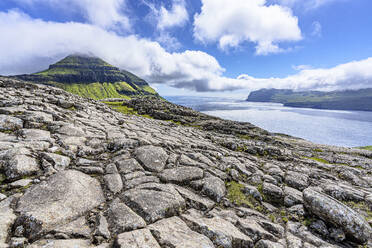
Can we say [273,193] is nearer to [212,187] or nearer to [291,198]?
[291,198]

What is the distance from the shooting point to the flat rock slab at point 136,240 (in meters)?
5.62

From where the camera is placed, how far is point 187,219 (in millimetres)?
7898

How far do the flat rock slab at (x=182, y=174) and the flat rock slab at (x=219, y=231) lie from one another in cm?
283

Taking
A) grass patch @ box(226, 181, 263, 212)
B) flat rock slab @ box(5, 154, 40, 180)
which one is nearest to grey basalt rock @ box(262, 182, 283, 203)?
grass patch @ box(226, 181, 263, 212)

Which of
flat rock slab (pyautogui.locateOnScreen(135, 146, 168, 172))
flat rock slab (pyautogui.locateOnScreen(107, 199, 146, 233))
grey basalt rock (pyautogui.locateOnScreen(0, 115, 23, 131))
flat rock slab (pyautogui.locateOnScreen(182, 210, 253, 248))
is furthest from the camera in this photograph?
grey basalt rock (pyautogui.locateOnScreen(0, 115, 23, 131))

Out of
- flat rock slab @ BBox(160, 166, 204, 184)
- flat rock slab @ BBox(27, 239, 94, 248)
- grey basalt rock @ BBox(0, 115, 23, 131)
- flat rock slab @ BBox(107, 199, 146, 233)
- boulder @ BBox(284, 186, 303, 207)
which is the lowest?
boulder @ BBox(284, 186, 303, 207)

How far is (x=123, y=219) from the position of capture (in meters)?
6.88

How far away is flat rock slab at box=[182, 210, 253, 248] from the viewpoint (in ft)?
23.3

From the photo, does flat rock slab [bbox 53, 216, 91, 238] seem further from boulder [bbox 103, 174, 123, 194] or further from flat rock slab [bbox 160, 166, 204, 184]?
flat rock slab [bbox 160, 166, 204, 184]

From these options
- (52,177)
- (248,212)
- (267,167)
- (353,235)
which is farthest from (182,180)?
(267,167)

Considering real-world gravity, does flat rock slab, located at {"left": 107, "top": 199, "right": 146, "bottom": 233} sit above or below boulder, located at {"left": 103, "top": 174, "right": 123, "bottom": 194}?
below

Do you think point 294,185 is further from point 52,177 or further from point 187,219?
point 52,177

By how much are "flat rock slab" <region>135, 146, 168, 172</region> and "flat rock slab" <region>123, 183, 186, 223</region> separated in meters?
2.34

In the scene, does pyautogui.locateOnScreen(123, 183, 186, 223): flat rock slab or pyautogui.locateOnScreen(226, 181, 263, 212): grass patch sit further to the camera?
pyautogui.locateOnScreen(226, 181, 263, 212): grass patch
